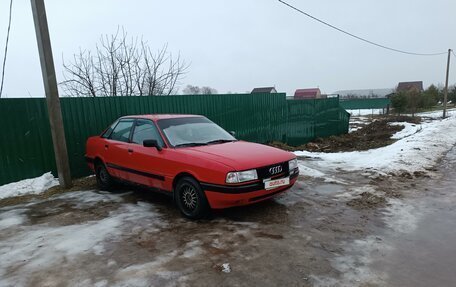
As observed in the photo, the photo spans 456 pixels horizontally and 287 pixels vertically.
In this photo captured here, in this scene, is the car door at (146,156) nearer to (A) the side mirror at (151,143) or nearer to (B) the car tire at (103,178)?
(A) the side mirror at (151,143)

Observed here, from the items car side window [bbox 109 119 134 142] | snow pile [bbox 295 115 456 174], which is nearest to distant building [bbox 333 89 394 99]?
snow pile [bbox 295 115 456 174]

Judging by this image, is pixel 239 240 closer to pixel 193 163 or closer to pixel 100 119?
pixel 193 163

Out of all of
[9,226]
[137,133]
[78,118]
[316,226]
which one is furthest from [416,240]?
[78,118]

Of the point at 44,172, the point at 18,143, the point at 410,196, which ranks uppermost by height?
the point at 18,143

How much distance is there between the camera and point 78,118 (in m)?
7.71

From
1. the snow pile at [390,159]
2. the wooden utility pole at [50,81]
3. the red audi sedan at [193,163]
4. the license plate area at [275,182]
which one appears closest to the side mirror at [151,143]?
the red audi sedan at [193,163]

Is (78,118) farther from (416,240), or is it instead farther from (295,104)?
(295,104)

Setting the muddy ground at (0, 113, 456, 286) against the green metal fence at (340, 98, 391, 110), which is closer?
the muddy ground at (0, 113, 456, 286)

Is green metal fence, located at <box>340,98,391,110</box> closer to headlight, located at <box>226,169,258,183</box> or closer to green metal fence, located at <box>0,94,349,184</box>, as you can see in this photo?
green metal fence, located at <box>0,94,349,184</box>

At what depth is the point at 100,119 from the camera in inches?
319

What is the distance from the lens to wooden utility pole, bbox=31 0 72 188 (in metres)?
6.38

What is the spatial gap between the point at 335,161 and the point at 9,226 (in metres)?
7.71

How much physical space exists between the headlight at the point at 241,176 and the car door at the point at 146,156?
129 centimetres

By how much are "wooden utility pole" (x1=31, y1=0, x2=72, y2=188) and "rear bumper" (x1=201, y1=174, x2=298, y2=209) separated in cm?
372
